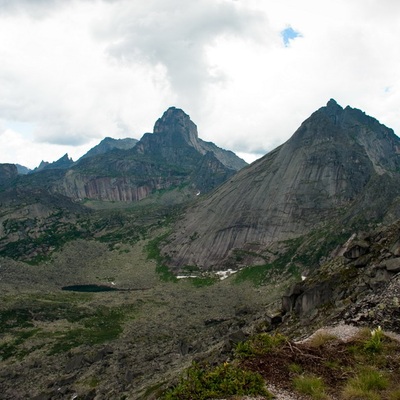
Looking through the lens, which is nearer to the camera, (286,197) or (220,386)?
(220,386)

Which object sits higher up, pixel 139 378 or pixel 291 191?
pixel 291 191

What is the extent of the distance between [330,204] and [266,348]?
4760 inches

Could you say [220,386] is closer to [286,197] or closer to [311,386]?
[311,386]

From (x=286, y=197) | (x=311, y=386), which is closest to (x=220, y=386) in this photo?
(x=311, y=386)

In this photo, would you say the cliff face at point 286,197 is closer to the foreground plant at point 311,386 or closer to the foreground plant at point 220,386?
the foreground plant at point 311,386

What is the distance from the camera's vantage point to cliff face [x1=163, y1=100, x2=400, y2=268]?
126m

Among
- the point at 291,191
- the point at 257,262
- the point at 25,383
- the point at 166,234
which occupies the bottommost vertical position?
the point at 25,383

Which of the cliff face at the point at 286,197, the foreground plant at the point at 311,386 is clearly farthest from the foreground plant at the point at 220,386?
the cliff face at the point at 286,197

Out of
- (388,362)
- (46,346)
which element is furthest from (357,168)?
(388,362)

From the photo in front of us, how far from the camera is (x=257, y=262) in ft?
379

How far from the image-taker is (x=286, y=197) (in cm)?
13425

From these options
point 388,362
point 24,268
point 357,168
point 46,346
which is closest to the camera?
point 388,362

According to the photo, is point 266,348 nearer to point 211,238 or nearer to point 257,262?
point 257,262

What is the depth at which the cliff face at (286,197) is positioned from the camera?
126 m
